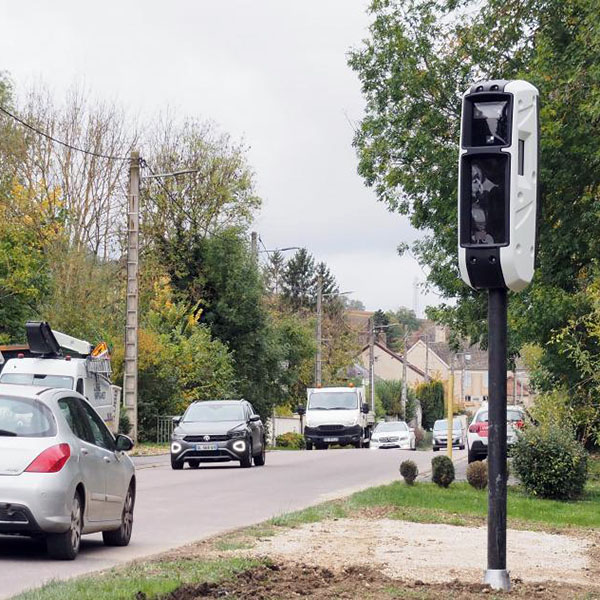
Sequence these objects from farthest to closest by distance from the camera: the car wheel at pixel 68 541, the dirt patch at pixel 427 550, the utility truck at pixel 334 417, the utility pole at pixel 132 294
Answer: the utility truck at pixel 334 417, the utility pole at pixel 132 294, the car wheel at pixel 68 541, the dirt patch at pixel 427 550

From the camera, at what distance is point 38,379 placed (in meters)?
29.3

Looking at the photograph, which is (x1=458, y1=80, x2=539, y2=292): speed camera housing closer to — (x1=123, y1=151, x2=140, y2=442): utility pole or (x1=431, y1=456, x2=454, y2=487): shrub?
(x1=431, y1=456, x2=454, y2=487): shrub

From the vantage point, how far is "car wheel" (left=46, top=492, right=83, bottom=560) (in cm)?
1180

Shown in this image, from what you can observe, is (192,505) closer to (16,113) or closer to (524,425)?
(524,425)

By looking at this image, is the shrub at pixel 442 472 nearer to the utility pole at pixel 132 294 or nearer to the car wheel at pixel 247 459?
the car wheel at pixel 247 459

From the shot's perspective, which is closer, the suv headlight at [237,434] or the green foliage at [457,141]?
the green foliage at [457,141]

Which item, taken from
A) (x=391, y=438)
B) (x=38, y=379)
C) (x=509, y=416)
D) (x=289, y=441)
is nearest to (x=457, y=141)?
(x=509, y=416)

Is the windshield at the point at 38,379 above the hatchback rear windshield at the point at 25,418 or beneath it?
above

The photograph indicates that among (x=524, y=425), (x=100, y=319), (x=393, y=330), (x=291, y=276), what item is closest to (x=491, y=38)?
(x=524, y=425)

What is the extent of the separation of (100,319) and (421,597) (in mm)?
37784

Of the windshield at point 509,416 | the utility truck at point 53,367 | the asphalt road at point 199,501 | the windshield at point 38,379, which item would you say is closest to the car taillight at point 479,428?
the windshield at point 509,416

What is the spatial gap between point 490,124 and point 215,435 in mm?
22402

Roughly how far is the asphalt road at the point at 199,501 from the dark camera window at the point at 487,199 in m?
4.11

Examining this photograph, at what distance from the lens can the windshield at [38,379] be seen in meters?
28.5
